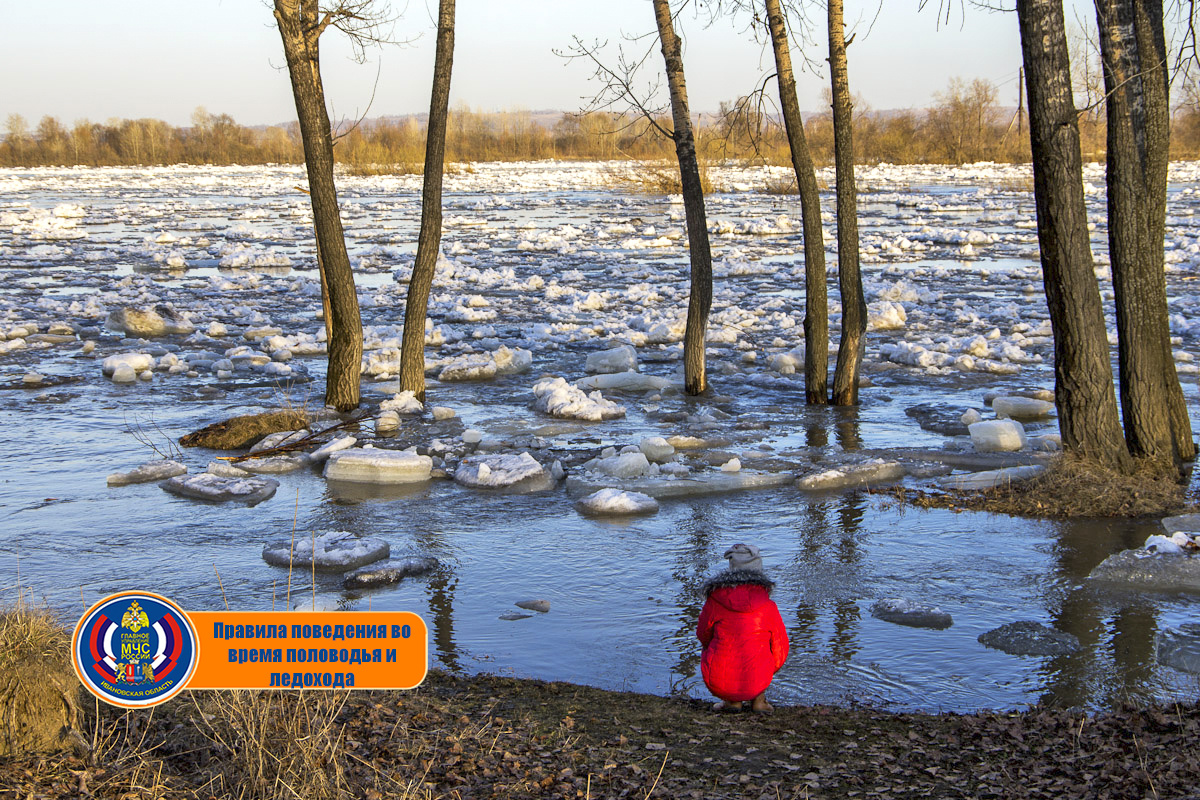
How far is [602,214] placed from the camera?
38625mm

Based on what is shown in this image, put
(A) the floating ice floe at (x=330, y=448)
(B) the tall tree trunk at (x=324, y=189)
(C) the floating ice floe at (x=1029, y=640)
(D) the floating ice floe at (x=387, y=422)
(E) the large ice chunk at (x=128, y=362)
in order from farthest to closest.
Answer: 1. (E) the large ice chunk at (x=128, y=362)
2. (D) the floating ice floe at (x=387, y=422)
3. (B) the tall tree trunk at (x=324, y=189)
4. (A) the floating ice floe at (x=330, y=448)
5. (C) the floating ice floe at (x=1029, y=640)

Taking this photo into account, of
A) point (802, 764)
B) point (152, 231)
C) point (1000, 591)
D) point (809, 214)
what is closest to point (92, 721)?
point (802, 764)

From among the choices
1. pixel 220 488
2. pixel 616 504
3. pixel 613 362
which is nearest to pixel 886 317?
pixel 613 362

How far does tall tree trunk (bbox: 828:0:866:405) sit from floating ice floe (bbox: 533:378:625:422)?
Answer: 2.30 metres

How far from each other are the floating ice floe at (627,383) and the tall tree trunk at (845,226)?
2.02 m

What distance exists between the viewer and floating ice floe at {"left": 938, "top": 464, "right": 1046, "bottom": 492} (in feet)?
24.6

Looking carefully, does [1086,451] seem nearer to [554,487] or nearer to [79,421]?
[554,487]

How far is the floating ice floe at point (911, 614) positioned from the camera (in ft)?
16.9

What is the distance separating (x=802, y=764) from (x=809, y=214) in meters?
7.30

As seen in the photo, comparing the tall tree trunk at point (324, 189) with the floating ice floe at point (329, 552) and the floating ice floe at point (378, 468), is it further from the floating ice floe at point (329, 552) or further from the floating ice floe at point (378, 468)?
the floating ice floe at point (329, 552)

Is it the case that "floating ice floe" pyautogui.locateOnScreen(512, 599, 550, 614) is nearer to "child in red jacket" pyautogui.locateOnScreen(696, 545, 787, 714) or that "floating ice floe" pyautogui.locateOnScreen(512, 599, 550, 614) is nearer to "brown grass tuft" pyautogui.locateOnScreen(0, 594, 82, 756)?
"child in red jacket" pyautogui.locateOnScreen(696, 545, 787, 714)

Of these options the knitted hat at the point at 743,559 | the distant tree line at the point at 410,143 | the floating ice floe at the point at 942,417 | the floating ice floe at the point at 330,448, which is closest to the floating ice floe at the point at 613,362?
the floating ice floe at the point at 942,417

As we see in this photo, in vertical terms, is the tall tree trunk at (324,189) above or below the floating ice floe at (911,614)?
above

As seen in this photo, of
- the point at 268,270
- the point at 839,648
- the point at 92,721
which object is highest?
the point at 268,270
